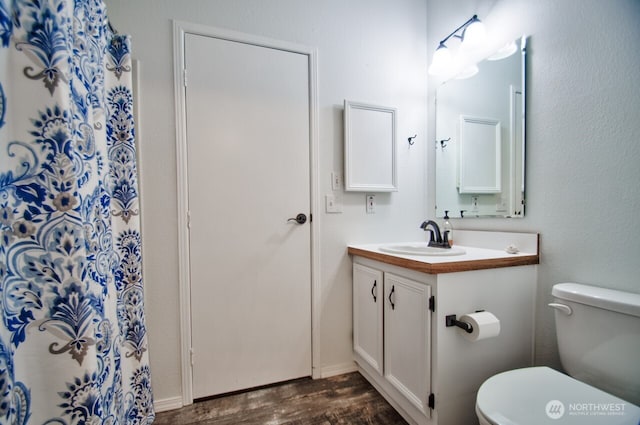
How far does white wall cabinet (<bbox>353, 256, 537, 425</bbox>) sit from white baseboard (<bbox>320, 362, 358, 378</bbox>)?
1.16 ft

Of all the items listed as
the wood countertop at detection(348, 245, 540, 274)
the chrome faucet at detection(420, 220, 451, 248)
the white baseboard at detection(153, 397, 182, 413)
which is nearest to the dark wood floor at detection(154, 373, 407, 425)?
the white baseboard at detection(153, 397, 182, 413)

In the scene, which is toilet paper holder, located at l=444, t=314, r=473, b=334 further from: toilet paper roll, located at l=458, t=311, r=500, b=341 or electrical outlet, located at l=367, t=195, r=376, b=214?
electrical outlet, located at l=367, t=195, r=376, b=214

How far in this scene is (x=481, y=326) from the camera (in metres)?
1.01

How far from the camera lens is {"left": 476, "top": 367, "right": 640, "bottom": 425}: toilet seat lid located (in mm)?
750

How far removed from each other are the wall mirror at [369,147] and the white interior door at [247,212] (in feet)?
0.93

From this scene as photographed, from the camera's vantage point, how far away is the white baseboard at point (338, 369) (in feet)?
5.47

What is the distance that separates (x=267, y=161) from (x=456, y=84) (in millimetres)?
1339

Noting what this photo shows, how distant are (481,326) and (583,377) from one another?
1.32 ft

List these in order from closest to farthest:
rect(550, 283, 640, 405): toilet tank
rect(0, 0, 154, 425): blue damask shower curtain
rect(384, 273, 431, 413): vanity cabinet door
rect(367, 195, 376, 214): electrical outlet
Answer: rect(0, 0, 154, 425): blue damask shower curtain
rect(550, 283, 640, 405): toilet tank
rect(384, 273, 431, 413): vanity cabinet door
rect(367, 195, 376, 214): electrical outlet

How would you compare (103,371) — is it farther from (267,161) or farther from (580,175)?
(580,175)

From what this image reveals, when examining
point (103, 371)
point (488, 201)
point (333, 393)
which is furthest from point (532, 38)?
point (103, 371)

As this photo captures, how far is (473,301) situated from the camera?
1.12 meters

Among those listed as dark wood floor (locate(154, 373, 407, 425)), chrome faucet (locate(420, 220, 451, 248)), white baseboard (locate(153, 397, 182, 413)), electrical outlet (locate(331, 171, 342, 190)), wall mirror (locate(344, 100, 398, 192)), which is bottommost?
dark wood floor (locate(154, 373, 407, 425))
